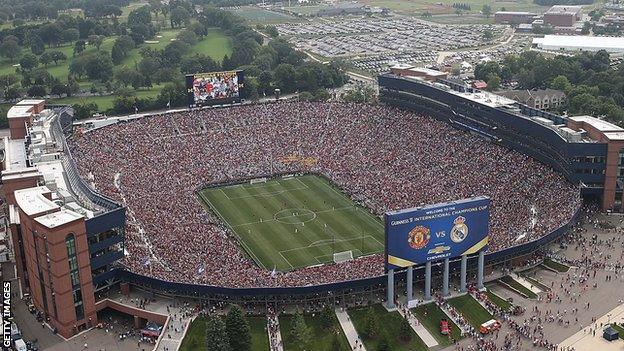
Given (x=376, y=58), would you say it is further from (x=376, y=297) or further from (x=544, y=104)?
(x=376, y=297)

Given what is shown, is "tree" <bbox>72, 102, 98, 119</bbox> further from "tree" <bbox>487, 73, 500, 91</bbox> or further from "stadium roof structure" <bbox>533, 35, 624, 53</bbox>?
"stadium roof structure" <bbox>533, 35, 624, 53</bbox>

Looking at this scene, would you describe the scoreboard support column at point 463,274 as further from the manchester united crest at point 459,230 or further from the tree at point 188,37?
the tree at point 188,37

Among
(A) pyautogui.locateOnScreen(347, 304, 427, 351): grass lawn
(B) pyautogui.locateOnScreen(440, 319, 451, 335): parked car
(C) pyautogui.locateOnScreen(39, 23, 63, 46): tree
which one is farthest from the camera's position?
(C) pyautogui.locateOnScreen(39, 23, 63, 46): tree

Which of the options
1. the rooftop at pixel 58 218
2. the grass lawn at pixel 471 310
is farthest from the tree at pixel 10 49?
the grass lawn at pixel 471 310

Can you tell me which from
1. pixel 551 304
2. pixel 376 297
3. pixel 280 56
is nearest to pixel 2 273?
pixel 376 297

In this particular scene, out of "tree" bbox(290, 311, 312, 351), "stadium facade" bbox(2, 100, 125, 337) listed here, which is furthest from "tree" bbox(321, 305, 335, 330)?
"stadium facade" bbox(2, 100, 125, 337)

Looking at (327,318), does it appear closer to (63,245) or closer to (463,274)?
(463,274)
